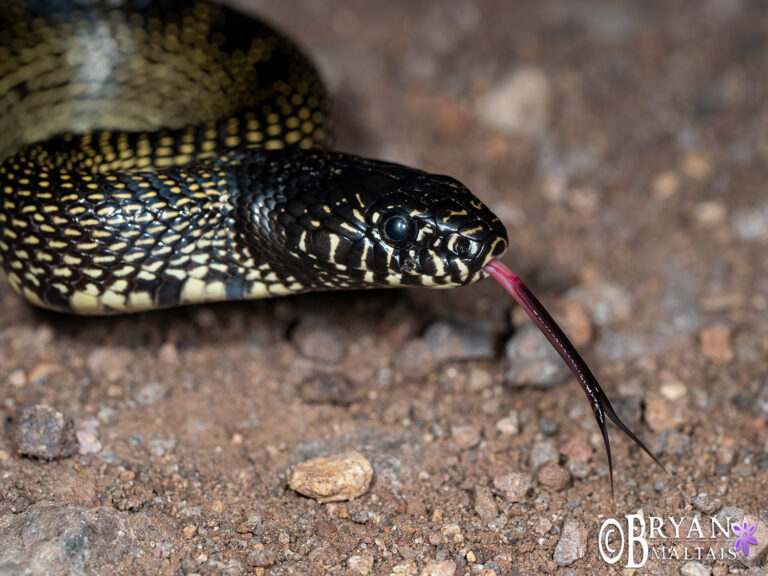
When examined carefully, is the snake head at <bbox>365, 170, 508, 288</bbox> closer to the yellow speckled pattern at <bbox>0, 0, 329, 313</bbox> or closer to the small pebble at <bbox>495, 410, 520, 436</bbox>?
the yellow speckled pattern at <bbox>0, 0, 329, 313</bbox>

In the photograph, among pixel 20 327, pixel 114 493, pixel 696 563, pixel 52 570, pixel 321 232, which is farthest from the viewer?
pixel 20 327

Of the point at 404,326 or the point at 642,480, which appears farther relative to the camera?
the point at 404,326

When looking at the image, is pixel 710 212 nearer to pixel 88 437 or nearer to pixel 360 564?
pixel 360 564

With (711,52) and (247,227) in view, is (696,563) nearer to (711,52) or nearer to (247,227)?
(247,227)

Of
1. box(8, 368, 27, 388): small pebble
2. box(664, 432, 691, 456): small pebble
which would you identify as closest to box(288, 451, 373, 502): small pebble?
box(664, 432, 691, 456): small pebble

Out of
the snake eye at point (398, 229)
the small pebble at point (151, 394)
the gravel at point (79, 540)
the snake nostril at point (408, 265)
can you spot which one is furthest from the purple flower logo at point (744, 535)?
the small pebble at point (151, 394)

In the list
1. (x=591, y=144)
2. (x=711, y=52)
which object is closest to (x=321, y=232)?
(x=591, y=144)
